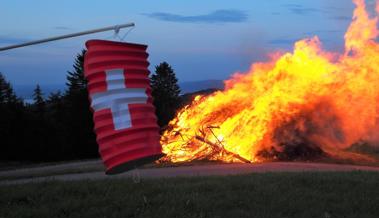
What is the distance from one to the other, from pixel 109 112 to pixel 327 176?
4.58 meters

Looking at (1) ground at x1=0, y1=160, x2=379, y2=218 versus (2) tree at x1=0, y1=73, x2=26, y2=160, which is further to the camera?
(2) tree at x1=0, y1=73, x2=26, y2=160

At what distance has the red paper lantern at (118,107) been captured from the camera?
7.11 m

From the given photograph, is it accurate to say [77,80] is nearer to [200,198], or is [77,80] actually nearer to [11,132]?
[11,132]

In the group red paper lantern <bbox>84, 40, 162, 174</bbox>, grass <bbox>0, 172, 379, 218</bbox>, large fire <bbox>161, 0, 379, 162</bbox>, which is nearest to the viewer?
red paper lantern <bbox>84, 40, 162, 174</bbox>

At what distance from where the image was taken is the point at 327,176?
33.6 feet

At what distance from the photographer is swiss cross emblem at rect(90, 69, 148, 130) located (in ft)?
23.5

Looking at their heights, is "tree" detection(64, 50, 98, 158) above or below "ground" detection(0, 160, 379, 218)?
above

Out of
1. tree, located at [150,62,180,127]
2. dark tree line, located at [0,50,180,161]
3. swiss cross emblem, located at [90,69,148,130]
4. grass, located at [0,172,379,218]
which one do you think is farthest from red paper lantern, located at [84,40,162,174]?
tree, located at [150,62,180,127]

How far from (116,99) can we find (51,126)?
25078 mm

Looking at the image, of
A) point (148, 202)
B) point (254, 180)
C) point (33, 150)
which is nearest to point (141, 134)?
point (148, 202)

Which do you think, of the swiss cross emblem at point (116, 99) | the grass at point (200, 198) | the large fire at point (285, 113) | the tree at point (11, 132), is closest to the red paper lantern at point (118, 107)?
the swiss cross emblem at point (116, 99)

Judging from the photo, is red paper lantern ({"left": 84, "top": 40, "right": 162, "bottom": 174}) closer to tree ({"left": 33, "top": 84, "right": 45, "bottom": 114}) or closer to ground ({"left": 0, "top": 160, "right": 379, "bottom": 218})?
ground ({"left": 0, "top": 160, "right": 379, "bottom": 218})

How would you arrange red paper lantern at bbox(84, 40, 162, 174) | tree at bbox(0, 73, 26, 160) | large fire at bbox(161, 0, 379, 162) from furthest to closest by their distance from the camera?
1. tree at bbox(0, 73, 26, 160)
2. large fire at bbox(161, 0, 379, 162)
3. red paper lantern at bbox(84, 40, 162, 174)

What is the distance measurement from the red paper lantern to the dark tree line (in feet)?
69.1
